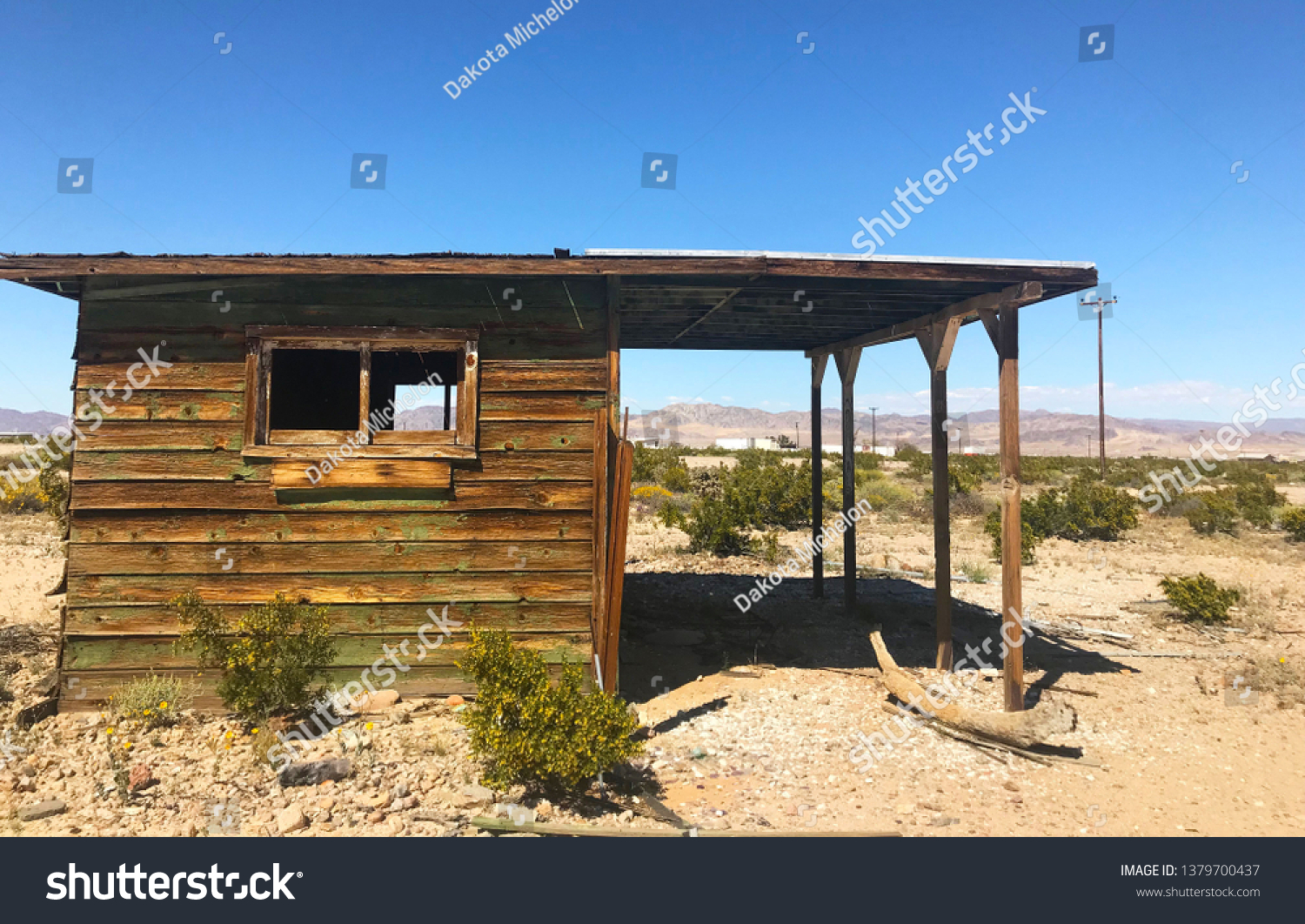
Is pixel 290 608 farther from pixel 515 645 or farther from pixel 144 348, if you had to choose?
pixel 144 348

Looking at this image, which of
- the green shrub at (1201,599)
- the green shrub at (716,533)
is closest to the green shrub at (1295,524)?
the green shrub at (1201,599)

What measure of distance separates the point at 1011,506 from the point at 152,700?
7251 millimetres

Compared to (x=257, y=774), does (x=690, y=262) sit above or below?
above

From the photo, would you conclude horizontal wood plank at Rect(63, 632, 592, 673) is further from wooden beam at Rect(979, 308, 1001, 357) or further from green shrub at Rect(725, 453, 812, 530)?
green shrub at Rect(725, 453, 812, 530)

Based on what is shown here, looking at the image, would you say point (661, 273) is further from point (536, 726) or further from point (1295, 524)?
point (1295, 524)

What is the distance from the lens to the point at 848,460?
10.0 metres

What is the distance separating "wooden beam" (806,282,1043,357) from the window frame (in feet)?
15.0

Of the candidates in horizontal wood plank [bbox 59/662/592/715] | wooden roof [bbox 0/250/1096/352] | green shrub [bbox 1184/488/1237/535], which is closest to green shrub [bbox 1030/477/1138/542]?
green shrub [bbox 1184/488/1237/535]

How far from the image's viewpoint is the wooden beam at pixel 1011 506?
20.1ft

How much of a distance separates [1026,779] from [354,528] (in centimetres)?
552

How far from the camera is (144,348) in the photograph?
18.7 feet

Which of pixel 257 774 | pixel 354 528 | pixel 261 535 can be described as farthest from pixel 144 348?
pixel 257 774

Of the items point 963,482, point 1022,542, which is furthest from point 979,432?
point 1022,542
